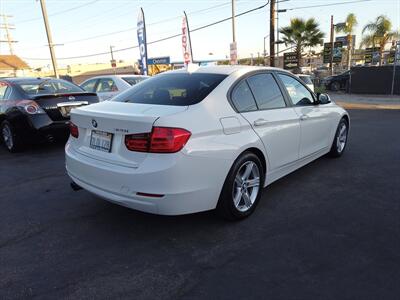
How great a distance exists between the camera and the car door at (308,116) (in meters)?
4.58

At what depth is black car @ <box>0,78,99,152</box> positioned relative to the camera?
6.46 meters

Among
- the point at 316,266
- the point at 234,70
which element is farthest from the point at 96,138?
the point at 316,266

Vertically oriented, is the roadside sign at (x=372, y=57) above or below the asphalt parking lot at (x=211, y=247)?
above

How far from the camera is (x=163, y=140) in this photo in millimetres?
2957

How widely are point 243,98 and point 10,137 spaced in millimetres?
5346

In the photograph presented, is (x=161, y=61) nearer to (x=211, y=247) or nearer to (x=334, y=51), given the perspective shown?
(x=334, y=51)

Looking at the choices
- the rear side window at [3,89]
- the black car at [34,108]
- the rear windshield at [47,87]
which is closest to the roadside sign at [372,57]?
the rear windshield at [47,87]

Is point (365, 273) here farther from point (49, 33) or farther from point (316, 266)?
point (49, 33)

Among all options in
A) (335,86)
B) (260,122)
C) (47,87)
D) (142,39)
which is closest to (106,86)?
(47,87)

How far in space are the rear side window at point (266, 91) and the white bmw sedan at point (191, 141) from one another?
13 millimetres

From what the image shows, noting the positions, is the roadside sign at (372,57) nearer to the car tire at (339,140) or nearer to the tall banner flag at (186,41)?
the tall banner flag at (186,41)

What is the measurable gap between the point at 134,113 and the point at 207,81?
95 cm

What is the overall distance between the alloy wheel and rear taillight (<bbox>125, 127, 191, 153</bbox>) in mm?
815

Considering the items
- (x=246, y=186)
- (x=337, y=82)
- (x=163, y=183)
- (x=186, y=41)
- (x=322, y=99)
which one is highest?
(x=186, y=41)
